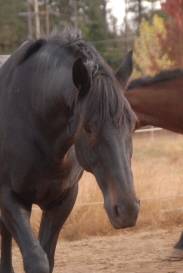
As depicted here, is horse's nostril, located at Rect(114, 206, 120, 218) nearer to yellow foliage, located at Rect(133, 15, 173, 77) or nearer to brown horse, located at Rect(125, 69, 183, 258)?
brown horse, located at Rect(125, 69, 183, 258)

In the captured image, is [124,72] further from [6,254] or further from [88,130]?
[6,254]

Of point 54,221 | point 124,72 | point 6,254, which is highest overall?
point 124,72

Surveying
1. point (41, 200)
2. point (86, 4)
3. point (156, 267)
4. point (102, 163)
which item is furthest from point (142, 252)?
point (86, 4)

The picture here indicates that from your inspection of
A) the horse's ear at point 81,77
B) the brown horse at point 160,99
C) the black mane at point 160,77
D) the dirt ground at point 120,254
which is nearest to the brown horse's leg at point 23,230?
the horse's ear at point 81,77

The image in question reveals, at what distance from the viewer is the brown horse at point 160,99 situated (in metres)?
5.34

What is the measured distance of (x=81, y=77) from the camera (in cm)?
274

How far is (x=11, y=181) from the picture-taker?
327 centimetres

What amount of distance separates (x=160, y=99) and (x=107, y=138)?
294cm

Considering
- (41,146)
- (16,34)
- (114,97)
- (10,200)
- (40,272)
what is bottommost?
(16,34)

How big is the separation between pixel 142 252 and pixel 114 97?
2970 mm

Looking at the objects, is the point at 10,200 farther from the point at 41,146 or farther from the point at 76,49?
the point at 76,49

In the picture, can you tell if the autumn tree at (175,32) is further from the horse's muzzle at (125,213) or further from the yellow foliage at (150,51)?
the horse's muzzle at (125,213)

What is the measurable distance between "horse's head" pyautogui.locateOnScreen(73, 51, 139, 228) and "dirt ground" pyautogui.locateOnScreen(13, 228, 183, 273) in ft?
7.18

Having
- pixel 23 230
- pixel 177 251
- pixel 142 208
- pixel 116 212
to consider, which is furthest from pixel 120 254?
pixel 116 212
